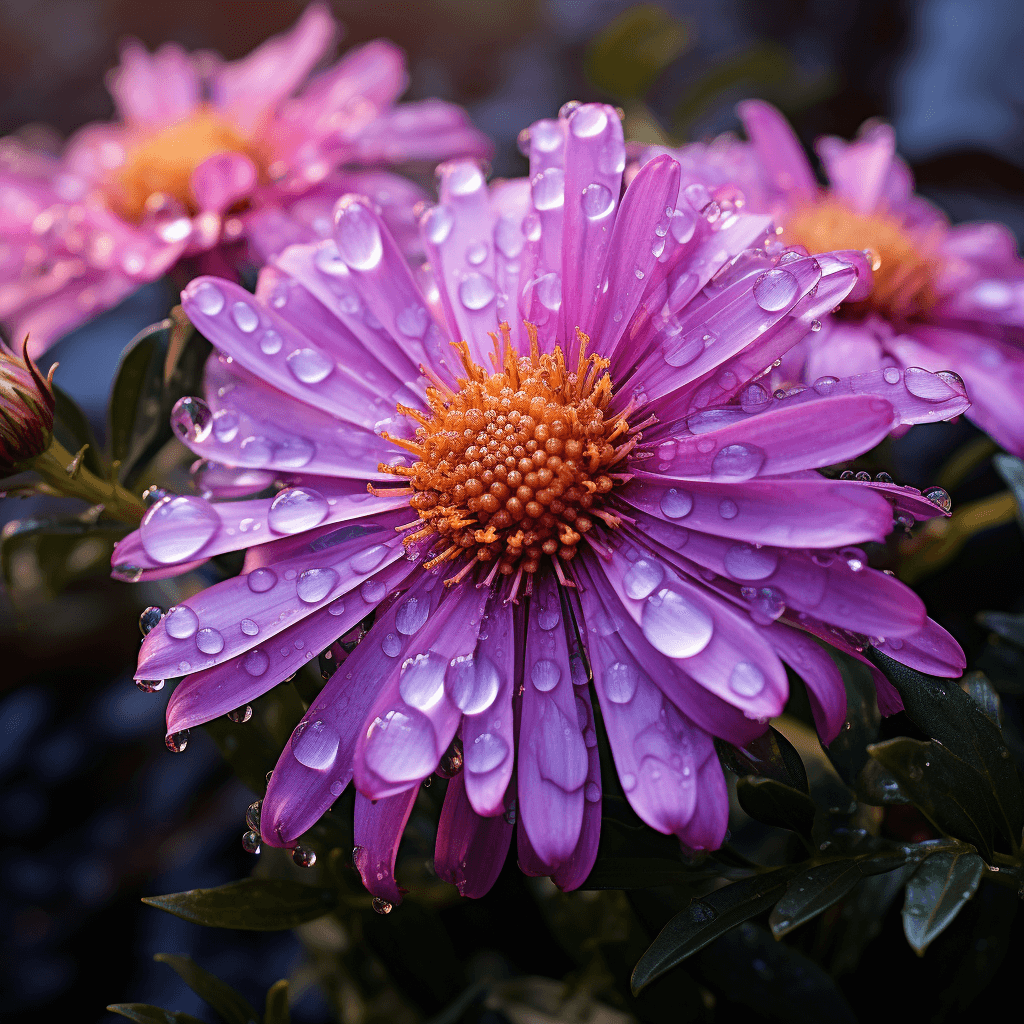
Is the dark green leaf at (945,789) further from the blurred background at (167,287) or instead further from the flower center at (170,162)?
the flower center at (170,162)

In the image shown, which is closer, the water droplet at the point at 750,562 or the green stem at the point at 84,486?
the water droplet at the point at 750,562

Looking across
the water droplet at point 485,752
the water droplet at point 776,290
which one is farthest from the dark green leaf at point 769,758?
the water droplet at point 776,290

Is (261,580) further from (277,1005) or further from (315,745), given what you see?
(277,1005)

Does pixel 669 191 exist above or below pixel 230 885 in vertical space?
above

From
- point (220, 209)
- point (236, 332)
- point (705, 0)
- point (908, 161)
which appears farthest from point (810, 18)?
point (236, 332)

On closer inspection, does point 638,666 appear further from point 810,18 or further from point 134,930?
point 810,18

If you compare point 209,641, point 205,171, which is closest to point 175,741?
point 209,641
